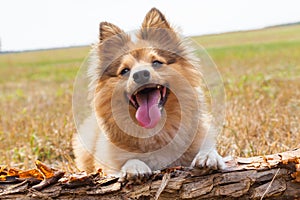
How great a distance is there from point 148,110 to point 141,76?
0.92 feet

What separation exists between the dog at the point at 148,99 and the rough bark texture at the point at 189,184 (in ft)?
1.11

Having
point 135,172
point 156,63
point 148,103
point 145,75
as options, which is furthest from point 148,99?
point 135,172

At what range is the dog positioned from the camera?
3424 millimetres

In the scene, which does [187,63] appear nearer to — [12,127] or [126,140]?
[126,140]

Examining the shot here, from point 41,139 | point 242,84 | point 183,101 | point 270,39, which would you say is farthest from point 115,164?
point 270,39

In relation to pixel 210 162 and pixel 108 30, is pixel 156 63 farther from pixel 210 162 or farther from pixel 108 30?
pixel 210 162

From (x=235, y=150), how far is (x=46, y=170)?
226 cm

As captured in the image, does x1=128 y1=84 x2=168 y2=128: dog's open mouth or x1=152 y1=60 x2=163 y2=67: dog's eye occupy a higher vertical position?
x1=152 y1=60 x2=163 y2=67: dog's eye

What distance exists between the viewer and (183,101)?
11.8ft

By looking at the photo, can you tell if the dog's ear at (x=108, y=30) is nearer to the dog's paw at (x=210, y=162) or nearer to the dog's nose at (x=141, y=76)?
the dog's nose at (x=141, y=76)

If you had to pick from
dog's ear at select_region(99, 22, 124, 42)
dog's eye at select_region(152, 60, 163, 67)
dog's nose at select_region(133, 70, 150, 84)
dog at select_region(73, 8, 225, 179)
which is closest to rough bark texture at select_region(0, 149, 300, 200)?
dog at select_region(73, 8, 225, 179)

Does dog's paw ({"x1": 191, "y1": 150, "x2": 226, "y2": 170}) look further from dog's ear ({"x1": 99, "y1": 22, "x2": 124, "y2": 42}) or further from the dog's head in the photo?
dog's ear ({"x1": 99, "y1": 22, "x2": 124, "y2": 42})

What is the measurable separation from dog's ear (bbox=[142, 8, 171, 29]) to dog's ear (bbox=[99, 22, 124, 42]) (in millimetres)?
234

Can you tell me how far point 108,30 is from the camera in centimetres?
382
